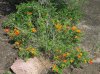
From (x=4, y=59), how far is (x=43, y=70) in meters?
0.89

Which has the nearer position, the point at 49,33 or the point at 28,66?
the point at 28,66

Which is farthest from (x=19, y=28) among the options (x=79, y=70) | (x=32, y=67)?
(x=79, y=70)

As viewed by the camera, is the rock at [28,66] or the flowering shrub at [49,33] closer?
the rock at [28,66]

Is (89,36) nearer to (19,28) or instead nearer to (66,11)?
(66,11)

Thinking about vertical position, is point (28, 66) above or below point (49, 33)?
below

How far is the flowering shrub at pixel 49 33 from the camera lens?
258 inches

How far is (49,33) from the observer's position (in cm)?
715

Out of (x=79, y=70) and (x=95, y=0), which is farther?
(x=95, y=0)

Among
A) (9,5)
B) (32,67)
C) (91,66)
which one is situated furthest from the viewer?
(9,5)

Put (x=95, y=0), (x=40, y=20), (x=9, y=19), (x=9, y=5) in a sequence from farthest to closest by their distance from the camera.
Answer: (x=95, y=0), (x=9, y=5), (x=9, y=19), (x=40, y=20)

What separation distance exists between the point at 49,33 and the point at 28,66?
1143mm

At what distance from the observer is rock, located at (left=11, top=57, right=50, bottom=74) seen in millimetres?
6207

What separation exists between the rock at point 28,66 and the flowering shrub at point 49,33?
14 cm

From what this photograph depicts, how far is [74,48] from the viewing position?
23.0 feet
